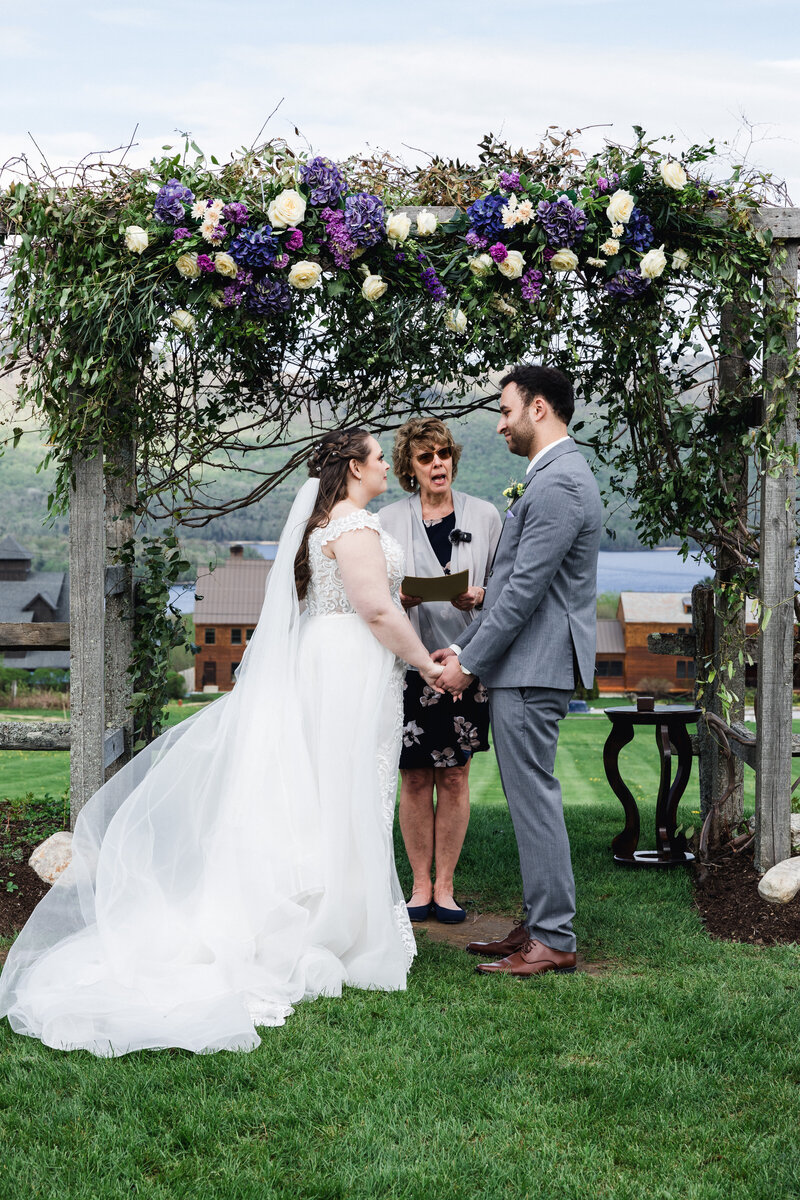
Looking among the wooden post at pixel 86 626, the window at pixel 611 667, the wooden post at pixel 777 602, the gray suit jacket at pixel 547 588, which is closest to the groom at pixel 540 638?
the gray suit jacket at pixel 547 588

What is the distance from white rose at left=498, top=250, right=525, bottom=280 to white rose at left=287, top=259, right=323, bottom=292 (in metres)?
0.77

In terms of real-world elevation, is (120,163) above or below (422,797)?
above

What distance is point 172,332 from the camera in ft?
14.8

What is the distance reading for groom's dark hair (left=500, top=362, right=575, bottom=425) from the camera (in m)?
3.69

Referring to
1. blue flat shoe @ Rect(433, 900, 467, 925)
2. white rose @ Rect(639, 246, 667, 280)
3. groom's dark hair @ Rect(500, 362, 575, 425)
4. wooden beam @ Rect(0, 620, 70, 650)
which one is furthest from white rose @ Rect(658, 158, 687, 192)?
wooden beam @ Rect(0, 620, 70, 650)

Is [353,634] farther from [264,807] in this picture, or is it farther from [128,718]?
[128,718]

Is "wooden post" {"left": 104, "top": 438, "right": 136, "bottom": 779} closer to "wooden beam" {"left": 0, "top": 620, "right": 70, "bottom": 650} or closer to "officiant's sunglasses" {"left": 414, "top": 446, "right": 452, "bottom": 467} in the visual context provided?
"wooden beam" {"left": 0, "top": 620, "right": 70, "bottom": 650}

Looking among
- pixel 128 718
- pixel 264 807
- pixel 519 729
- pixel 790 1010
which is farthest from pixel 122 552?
pixel 790 1010

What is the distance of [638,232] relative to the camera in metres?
4.38

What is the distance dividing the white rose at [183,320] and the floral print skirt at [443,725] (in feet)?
5.83

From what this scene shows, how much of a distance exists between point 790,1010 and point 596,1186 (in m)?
1.27

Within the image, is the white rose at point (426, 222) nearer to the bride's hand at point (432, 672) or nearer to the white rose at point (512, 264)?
the white rose at point (512, 264)

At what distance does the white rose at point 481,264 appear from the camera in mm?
4301

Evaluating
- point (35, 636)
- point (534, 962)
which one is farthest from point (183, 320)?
point (534, 962)
